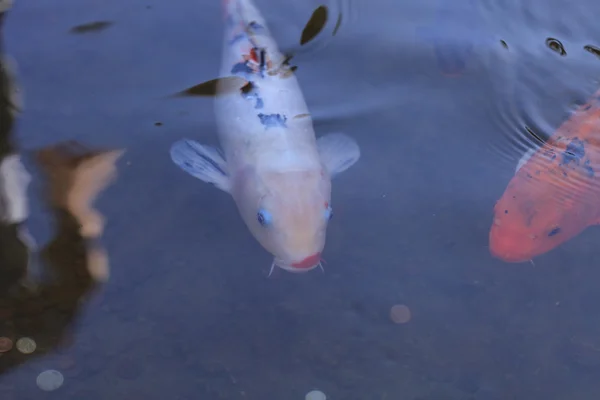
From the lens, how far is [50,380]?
3.00 m

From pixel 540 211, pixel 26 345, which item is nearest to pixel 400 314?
pixel 540 211

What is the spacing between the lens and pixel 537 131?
13.2 ft

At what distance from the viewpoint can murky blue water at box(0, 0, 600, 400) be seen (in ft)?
10.2

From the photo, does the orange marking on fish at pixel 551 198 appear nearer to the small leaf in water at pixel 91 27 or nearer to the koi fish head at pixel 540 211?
the koi fish head at pixel 540 211

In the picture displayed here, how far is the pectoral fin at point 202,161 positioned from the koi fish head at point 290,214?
0.81 feet

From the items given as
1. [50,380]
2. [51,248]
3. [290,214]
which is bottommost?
[50,380]

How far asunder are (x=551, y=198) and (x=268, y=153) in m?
1.45

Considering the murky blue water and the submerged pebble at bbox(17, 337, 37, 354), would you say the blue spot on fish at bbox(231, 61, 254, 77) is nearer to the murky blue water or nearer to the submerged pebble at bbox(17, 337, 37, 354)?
the murky blue water

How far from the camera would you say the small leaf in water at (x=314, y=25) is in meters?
4.47

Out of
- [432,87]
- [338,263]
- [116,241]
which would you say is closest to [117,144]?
[116,241]

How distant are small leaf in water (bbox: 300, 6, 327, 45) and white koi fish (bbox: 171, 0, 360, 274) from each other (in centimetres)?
38

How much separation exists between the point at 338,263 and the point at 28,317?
1503 mm

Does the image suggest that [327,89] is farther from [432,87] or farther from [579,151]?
[579,151]

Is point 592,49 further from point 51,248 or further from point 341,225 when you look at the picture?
point 51,248
